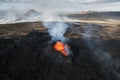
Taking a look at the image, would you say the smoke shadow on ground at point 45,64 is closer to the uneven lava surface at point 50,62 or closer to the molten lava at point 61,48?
the uneven lava surface at point 50,62

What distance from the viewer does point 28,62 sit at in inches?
963

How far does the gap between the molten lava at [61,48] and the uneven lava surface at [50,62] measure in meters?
0.62

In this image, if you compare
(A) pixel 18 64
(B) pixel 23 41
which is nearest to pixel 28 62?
(A) pixel 18 64

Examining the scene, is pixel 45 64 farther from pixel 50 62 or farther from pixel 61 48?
pixel 61 48

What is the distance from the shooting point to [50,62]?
80.1 feet

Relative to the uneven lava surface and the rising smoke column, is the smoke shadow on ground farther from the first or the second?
the rising smoke column

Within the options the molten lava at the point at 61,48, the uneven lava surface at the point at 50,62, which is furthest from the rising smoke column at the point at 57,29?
the molten lava at the point at 61,48

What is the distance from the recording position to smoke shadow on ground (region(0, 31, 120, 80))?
22188 millimetres

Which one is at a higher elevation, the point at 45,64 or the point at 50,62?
the point at 50,62

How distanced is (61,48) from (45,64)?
3.56 metres

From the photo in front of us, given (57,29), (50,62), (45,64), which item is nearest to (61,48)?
(50,62)

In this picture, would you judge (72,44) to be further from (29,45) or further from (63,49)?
(29,45)

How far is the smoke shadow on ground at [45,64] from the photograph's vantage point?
2219cm

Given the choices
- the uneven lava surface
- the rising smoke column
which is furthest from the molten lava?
the rising smoke column
